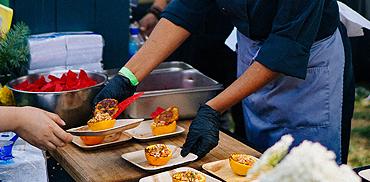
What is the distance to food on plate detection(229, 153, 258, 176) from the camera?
1.73 metres

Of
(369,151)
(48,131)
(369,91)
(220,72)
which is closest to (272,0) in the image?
(48,131)

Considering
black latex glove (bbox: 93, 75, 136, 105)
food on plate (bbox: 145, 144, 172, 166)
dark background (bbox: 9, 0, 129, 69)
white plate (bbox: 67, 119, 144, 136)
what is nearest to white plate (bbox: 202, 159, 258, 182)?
food on plate (bbox: 145, 144, 172, 166)

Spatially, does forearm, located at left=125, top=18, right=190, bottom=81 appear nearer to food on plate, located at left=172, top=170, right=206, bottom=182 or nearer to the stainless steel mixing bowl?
the stainless steel mixing bowl

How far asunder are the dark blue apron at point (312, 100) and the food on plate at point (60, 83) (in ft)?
2.09

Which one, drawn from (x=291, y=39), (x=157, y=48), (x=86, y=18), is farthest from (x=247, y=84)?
(x=86, y=18)

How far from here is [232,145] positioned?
6.77 ft

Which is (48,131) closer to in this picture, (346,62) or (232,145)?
(232,145)

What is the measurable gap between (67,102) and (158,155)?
19.6 inches

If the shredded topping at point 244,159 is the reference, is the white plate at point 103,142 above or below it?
below

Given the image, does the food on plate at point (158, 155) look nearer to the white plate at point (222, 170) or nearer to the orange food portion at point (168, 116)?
the white plate at point (222, 170)

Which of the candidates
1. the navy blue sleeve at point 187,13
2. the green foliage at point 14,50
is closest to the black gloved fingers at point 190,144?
the navy blue sleeve at point 187,13

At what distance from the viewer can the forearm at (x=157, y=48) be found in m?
2.31

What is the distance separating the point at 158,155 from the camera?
183cm

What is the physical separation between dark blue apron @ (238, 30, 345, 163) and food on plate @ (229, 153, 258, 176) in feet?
1.29
